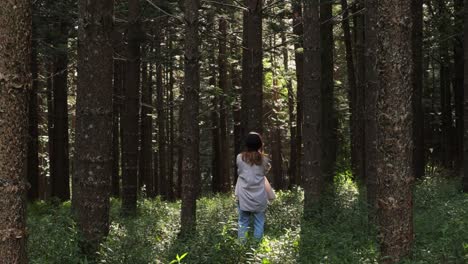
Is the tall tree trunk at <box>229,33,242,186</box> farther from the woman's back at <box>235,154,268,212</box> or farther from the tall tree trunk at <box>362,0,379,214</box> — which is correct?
the woman's back at <box>235,154,268,212</box>

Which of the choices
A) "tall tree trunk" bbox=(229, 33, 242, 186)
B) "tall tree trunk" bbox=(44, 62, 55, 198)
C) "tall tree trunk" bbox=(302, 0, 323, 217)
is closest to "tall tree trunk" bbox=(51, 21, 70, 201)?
"tall tree trunk" bbox=(44, 62, 55, 198)

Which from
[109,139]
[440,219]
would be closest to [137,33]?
[109,139]

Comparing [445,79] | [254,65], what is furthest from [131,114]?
[445,79]

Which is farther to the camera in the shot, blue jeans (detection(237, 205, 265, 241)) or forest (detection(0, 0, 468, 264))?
blue jeans (detection(237, 205, 265, 241))

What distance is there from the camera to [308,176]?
1245 cm

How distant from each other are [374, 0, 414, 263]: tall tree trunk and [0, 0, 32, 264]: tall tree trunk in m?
3.38

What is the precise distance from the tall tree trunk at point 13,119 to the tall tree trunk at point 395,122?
11.1 ft

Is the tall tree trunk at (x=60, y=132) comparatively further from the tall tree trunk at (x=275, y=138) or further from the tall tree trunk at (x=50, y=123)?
the tall tree trunk at (x=275, y=138)

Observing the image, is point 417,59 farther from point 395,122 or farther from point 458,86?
point 458,86

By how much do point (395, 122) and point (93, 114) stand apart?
3.80m

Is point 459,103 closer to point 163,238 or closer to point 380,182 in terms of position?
point 163,238

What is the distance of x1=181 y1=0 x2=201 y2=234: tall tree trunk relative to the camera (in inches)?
380

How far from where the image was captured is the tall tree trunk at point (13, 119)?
3670 millimetres

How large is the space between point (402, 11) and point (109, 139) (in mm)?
4026
